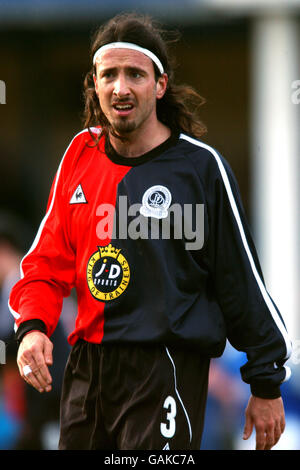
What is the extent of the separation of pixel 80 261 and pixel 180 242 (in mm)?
420

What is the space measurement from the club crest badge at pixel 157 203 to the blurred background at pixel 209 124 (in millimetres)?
1880

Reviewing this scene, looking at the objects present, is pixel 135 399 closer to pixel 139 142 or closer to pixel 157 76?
pixel 139 142

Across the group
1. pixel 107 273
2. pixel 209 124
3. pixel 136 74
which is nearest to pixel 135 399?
pixel 107 273

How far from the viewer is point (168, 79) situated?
3607 millimetres

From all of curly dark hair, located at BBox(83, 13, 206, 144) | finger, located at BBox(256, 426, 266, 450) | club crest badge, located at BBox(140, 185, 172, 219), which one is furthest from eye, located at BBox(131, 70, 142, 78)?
finger, located at BBox(256, 426, 266, 450)

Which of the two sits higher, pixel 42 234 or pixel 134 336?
pixel 42 234

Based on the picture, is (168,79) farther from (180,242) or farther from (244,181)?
(244,181)

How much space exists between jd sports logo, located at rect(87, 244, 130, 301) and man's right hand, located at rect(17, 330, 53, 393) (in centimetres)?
29

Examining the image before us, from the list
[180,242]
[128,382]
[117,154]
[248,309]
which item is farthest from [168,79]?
[128,382]

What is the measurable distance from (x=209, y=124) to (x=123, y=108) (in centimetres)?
899

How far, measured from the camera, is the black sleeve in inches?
131

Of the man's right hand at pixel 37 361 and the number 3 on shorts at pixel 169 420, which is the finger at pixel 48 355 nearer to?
the man's right hand at pixel 37 361

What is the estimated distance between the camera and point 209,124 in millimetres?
12195

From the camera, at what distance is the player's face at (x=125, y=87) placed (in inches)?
130
